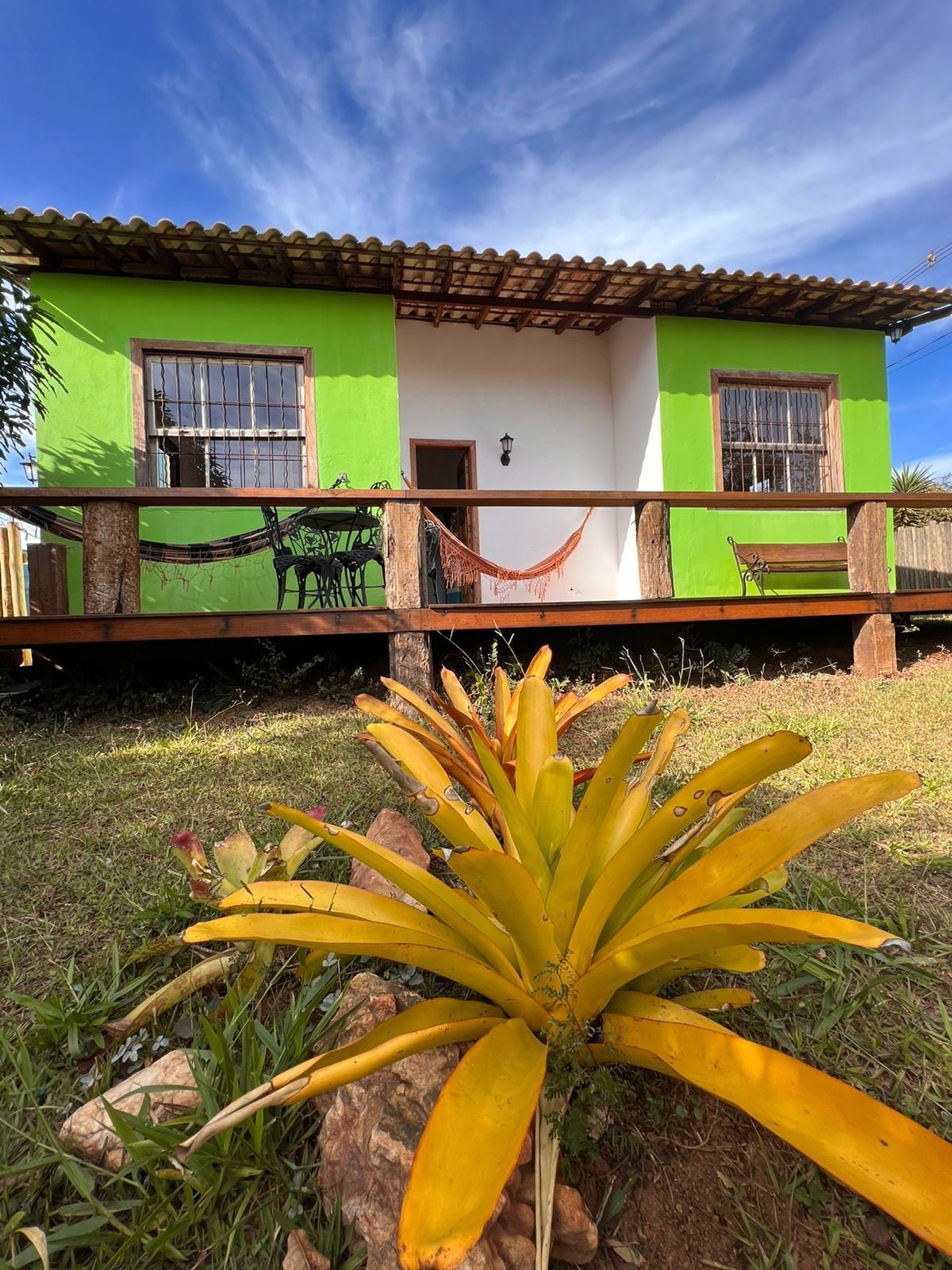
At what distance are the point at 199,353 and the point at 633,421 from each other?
4.25 m

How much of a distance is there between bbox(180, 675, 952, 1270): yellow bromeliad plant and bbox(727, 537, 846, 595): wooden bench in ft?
18.6

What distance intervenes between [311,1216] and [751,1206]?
59 centimetres

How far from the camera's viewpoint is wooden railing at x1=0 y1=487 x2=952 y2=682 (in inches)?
127

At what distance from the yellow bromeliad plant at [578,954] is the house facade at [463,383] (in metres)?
4.82

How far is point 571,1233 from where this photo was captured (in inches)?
29.2

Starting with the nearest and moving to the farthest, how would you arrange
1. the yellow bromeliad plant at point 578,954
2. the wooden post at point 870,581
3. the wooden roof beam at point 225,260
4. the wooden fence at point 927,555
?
the yellow bromeliad plant at point 578,954
the wooden post at point 870,581
the wooden roof beam at point 225,260
the wooden fence at point 927,555

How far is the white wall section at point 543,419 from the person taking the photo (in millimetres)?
6609

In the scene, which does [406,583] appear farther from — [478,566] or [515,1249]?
[515,1249]

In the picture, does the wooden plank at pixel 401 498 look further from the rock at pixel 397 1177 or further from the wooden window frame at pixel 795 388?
the rock at pixel 397 1177

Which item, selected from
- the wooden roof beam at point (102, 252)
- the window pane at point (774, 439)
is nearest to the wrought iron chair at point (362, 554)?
the wooden roof beam at point (102, 252)

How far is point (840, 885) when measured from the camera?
1502mm

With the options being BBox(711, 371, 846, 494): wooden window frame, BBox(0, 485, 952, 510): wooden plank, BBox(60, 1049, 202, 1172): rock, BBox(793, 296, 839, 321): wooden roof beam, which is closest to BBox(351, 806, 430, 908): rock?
BBox(60, 1049, 202, 1172): rock

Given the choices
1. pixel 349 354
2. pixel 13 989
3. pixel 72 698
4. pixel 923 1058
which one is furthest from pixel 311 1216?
pixel 349 354

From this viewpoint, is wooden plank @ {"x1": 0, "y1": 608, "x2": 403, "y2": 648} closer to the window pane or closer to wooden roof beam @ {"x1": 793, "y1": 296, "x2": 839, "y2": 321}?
the window pane
